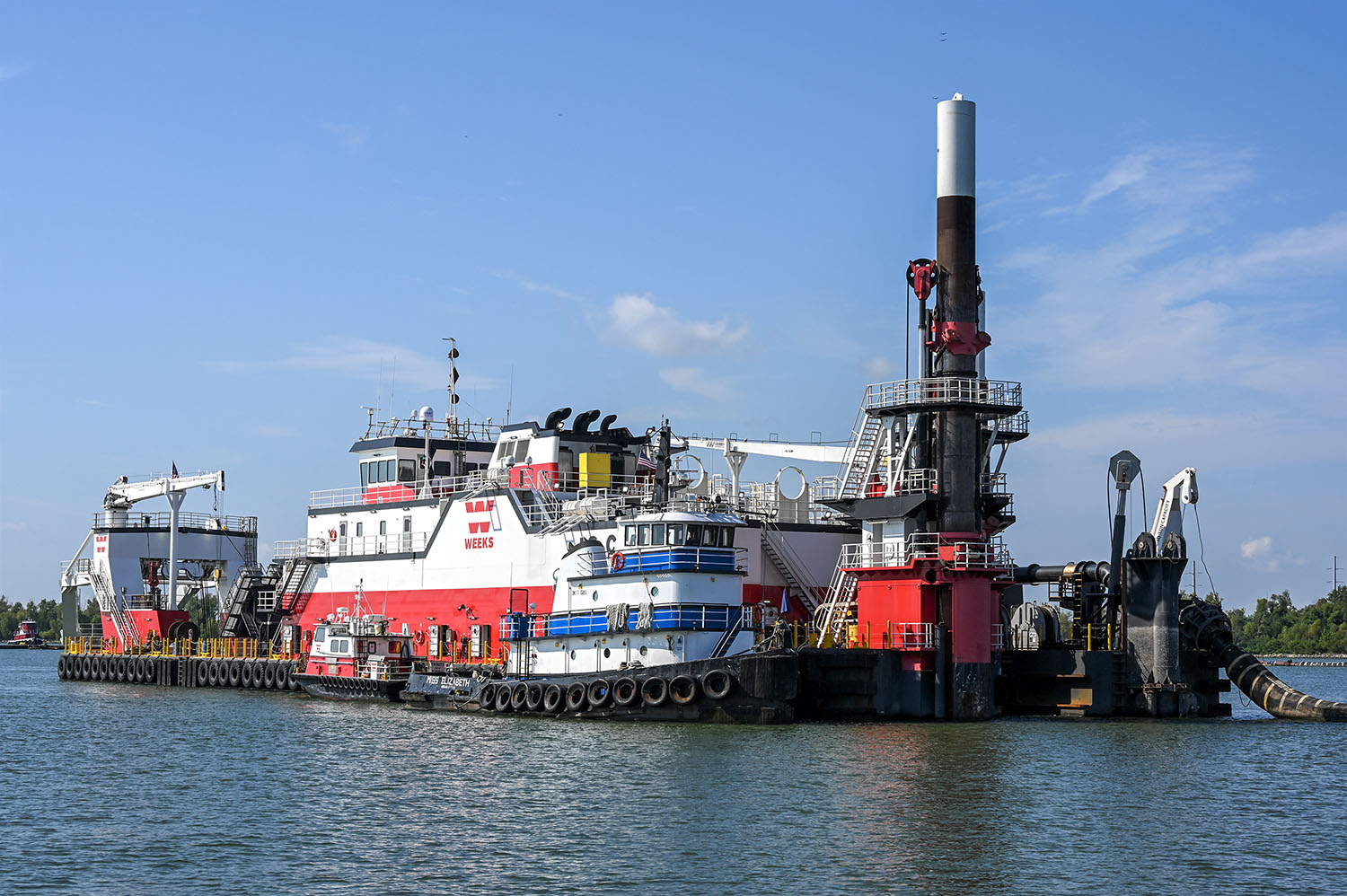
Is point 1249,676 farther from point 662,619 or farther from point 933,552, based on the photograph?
point 662,619

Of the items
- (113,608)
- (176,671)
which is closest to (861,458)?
(176,671)

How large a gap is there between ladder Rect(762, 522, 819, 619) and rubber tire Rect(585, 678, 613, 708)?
8960mm

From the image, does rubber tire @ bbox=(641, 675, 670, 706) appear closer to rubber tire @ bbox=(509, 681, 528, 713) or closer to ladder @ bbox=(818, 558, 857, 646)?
rubber tire @ bbox=(509, 681, 528, 713)

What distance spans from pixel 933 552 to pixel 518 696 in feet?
41.4

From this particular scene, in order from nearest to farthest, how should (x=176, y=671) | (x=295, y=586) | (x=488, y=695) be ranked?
(x=488, y=695) → (x=295, y=586) → (x=176, y=671)

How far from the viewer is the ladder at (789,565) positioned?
50.9 m

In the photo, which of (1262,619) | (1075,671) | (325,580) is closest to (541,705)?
(1075,671)

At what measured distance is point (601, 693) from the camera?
1729 inches

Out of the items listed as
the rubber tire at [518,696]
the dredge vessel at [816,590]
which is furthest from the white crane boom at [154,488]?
the rubber tire at [518,696]

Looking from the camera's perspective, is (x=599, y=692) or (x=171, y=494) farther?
(x=171, y=494)

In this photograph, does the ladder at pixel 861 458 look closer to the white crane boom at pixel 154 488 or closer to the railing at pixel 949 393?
the railing at pixel 949 393

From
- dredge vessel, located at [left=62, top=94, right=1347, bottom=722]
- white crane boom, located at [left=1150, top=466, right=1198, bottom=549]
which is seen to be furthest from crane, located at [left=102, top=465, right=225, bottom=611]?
white crane boom, located at [left=1150, top=466, right=1198, bottom=549]

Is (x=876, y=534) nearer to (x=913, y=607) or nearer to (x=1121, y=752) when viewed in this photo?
(x=913, y=607)

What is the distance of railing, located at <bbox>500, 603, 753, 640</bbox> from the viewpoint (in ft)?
142
